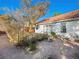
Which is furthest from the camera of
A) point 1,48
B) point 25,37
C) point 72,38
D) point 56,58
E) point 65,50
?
point 72,38

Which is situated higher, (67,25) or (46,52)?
(67,25)

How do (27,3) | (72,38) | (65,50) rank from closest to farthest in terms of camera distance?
(65,50), (72,38), (27,3)

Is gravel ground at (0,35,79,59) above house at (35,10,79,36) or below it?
below

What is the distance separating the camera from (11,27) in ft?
53.9

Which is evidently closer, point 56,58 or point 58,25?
point 56,58

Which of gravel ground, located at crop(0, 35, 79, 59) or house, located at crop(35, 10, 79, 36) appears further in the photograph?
house, located at crop(35, 10, 79, 36)

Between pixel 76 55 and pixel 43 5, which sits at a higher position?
pixel 43 5

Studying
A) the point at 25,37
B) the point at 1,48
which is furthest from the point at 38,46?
the point at 1,48

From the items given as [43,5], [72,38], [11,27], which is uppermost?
[43,5]

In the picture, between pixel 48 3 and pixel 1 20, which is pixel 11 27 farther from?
pixel 48 3

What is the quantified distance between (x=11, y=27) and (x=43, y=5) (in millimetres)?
19399

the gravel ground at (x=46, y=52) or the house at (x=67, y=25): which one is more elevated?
the house at (x=67, y=25)

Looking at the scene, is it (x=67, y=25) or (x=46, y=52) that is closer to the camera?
(x=46, y=52)

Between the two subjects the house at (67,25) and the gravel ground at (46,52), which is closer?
the gravel ground at (46,52)
